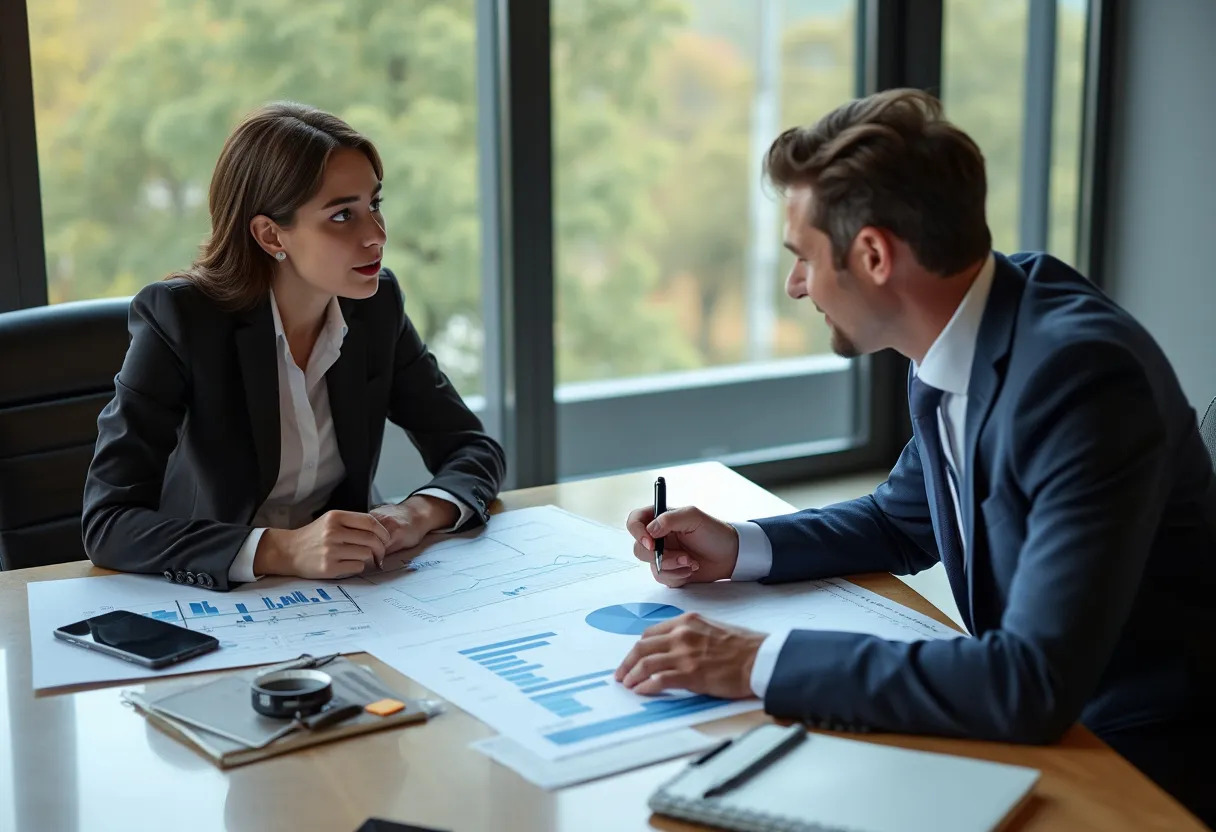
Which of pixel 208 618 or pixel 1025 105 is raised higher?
pixel 1025 105

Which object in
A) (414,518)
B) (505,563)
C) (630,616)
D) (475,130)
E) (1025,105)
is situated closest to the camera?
(630,616)

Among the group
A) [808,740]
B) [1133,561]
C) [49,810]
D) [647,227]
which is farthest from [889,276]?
[647,227]

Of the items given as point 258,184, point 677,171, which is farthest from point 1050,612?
point 677,171

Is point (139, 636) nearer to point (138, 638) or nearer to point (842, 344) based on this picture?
point (138, 638)

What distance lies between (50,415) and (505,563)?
0.91 metres

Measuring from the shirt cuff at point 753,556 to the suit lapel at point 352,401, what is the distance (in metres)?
0.80

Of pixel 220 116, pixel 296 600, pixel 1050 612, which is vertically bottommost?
pixel 296 600

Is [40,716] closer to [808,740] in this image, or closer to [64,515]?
[808,740]

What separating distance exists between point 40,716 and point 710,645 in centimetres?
70

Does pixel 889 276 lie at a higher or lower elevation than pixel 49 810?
higher

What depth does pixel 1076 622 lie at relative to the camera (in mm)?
1295

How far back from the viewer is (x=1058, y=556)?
1309 mm

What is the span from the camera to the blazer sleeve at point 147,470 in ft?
5.90

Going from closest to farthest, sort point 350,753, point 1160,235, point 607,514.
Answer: point 350,753, point 607,514, point 1160,235
